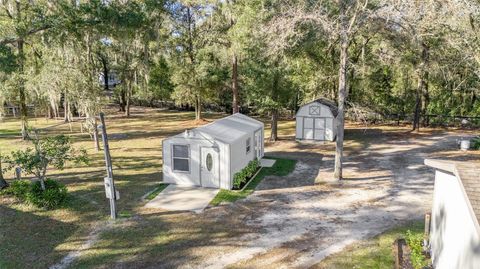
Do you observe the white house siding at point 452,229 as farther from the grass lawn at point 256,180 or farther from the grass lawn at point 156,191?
the grass lawn at point 156,191

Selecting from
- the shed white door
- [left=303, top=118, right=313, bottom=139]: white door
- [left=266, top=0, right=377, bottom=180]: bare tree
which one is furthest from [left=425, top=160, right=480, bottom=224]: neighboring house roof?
[left=303, top=118, right=313, bottom=139]: white door

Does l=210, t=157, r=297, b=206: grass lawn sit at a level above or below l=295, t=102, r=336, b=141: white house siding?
below

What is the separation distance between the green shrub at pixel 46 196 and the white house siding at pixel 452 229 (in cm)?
1135

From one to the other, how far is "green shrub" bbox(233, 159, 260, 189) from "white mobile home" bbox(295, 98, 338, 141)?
693 centimetres

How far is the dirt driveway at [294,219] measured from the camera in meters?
9.15

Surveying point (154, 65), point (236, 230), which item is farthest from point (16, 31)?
point (154, 65)

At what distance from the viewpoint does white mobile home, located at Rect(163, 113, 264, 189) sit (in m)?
13.8

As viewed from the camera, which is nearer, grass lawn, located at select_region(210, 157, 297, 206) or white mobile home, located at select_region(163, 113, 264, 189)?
grass lawn, located at select_region(210, 157, 297, 206)

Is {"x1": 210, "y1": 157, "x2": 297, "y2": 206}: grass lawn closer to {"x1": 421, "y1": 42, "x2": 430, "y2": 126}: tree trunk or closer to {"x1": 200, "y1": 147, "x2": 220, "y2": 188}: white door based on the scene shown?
{"x1": 200, "y1": 147, "x2": 220, "y2": 188}: white door

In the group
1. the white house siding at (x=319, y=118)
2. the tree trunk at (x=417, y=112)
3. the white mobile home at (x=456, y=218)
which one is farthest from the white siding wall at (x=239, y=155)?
the tree trunk at (x=417, y=112)

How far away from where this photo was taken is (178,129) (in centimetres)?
2727

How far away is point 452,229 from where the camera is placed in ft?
22.7

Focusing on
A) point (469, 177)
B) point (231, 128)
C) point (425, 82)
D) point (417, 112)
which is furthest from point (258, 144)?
point (425, 82)

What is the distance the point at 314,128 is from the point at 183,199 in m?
12.0
